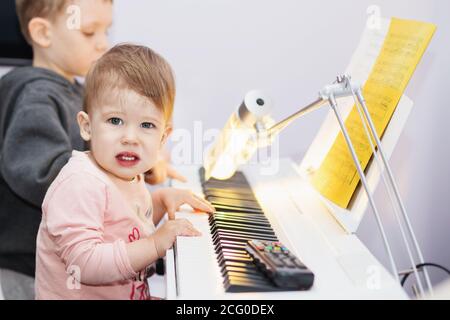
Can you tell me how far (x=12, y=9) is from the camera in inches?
70.2

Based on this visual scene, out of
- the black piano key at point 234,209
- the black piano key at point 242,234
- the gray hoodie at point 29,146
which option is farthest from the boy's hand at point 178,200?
the gray hoodie at point 29,146

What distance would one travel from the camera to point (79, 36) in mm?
1529

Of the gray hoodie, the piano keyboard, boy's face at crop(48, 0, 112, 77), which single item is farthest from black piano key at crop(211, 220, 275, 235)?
boy's face at crop(48, 0, 112, 77)

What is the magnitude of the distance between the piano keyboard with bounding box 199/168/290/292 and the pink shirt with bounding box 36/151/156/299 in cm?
15

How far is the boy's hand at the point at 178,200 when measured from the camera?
1.20 m

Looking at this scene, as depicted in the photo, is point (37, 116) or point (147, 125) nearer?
point (147, 125)

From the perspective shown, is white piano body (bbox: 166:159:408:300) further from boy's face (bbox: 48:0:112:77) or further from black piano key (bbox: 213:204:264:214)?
boy's face (bbox: 48:0:112:77)

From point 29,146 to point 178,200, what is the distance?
353mm

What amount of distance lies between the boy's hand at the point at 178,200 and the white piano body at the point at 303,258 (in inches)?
0.8

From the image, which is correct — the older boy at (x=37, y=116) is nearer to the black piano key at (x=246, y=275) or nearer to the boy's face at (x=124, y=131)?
the boy's face at (x=124, y=131)

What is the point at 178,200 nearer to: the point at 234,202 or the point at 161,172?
the point at 234,202

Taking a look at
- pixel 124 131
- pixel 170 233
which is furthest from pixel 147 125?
pixel 170 233

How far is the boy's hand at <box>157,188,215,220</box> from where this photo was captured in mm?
1195
